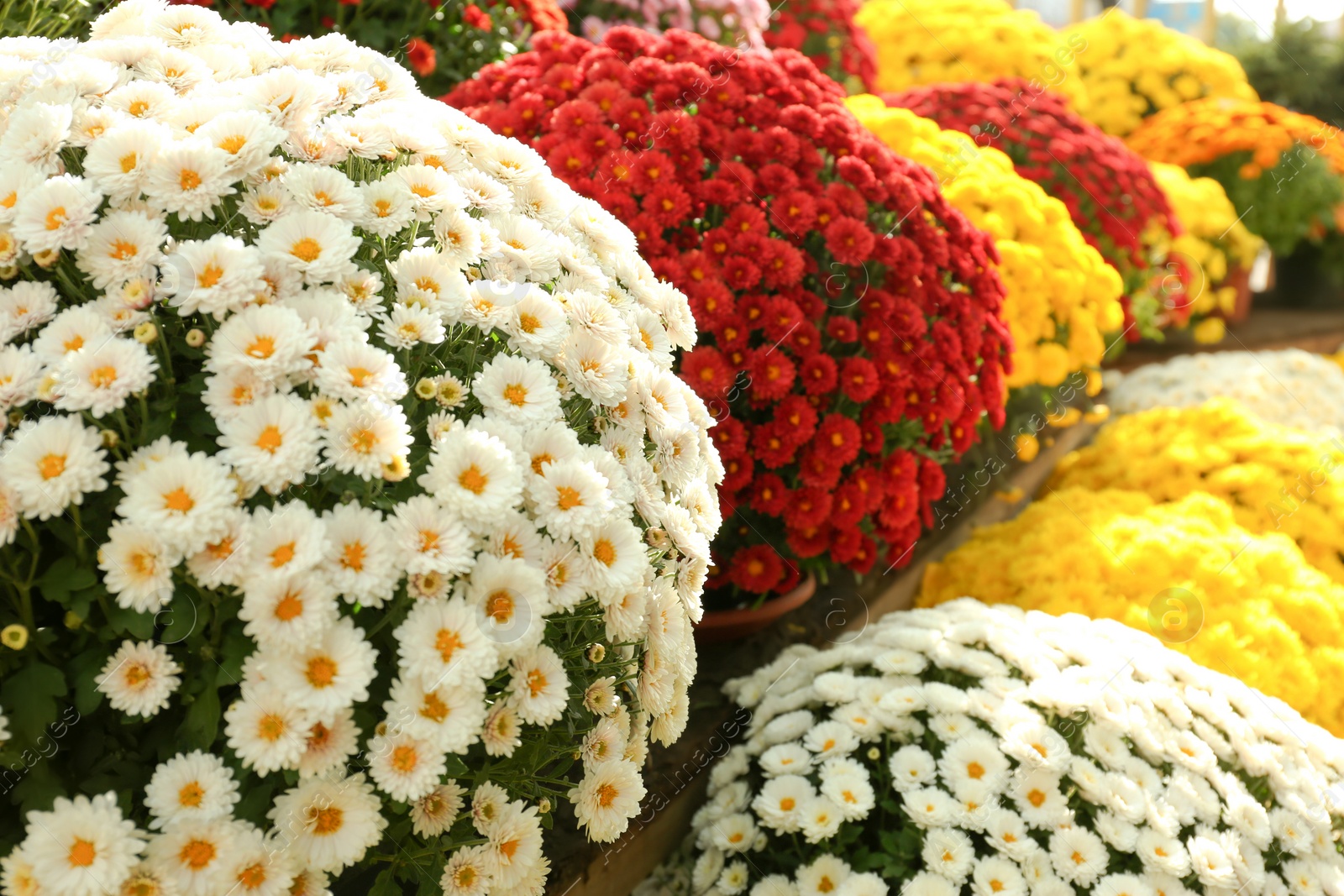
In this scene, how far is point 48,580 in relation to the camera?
3.59 ft

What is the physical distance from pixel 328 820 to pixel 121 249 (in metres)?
0.72

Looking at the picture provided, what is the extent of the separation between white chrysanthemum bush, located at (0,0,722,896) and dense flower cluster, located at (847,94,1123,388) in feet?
6.95

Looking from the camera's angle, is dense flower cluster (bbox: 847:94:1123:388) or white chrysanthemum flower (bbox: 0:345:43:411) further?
dense flower cluster (bbox: 847:94:1123:388)

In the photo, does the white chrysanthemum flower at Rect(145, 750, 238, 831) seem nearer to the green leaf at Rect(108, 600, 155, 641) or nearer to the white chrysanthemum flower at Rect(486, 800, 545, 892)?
the green leaf at Rect(108, 600, 155, 641)

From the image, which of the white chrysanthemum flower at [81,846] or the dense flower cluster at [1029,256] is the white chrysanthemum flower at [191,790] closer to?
the white chrysanthemum flower at [81,846]

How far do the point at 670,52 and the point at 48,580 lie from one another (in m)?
1.97

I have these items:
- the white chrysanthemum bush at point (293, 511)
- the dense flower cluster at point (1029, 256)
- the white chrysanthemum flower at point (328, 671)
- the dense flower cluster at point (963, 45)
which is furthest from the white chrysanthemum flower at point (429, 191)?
the dense flower cluster at point (963, 45)

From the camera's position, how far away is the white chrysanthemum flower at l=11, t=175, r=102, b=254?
1.19 m

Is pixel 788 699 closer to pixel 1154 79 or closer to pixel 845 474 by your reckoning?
pixel 845 474

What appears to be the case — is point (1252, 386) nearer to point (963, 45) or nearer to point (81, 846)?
point (963, 45)

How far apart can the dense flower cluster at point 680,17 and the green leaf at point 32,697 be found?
3060 millimetres

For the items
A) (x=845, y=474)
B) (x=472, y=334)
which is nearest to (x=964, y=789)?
(x=845, y=474)

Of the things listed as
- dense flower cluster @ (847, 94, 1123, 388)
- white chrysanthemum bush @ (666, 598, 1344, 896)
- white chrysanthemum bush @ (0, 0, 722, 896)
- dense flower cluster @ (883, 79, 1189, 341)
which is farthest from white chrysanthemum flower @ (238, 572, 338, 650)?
dense flower cluster @ (883, 79, 1189, 341)

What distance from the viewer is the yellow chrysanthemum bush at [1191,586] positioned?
251 cm
